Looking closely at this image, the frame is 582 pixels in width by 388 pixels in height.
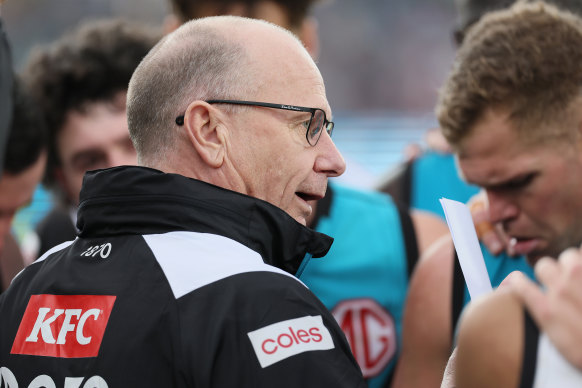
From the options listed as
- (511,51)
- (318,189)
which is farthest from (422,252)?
(318,189)

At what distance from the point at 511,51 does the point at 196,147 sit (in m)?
1.52

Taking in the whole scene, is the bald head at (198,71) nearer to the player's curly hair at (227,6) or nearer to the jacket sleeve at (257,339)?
the jacket sleeve at (257,339)

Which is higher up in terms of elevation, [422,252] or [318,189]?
[318,189]

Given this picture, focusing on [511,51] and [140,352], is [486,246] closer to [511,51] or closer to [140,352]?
[511,51]

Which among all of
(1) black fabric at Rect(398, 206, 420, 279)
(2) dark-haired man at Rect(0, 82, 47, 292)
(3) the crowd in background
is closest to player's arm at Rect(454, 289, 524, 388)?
(3) the crowd in background

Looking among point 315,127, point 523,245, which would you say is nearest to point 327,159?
point 315,127

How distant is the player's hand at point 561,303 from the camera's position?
1.06m

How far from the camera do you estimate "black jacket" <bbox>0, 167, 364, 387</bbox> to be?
1.51m

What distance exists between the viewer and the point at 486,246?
122 inches

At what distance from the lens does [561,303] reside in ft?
3.53

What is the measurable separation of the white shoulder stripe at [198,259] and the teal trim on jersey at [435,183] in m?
2.58

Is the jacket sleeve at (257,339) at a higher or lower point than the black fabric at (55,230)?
higher

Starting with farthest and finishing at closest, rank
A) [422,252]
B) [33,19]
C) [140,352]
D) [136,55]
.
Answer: [33,19]
[136,55]
[422,252]
[140,352]

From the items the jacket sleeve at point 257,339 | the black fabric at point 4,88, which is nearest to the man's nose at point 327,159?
the jacket sleeve at point 257,339
